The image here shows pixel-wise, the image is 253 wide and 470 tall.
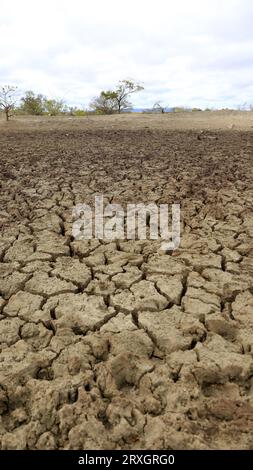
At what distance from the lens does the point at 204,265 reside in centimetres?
305

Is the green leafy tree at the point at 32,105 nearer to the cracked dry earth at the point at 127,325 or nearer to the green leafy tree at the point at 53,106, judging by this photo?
the green leafy tree at the point at 53,106

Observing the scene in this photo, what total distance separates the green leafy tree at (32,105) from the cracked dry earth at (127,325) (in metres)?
15.2

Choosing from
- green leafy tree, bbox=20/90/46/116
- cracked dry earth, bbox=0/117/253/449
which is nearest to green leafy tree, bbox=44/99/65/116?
green leafy tree, bbox=20/90/46/116

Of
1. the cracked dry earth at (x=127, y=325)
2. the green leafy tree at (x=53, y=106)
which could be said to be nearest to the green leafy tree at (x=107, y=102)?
the green leafy tree at (x=53, y=106)

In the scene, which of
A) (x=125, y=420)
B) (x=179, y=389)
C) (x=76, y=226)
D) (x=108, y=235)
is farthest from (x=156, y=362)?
(x=76, y=226)

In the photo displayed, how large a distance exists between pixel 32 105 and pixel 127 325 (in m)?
18.5

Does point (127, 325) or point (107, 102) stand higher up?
point (107, 102)

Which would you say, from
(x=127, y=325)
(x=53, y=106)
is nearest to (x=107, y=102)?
(x=53, y=106)

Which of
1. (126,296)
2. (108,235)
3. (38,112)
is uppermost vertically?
(38,112)

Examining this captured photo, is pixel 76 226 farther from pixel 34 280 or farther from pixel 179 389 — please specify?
pixel 179 389

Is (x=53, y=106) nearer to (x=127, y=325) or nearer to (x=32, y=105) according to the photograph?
(x=32, y=105)

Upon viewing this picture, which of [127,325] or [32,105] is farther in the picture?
[32,105]

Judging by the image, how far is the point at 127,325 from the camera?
2.41m

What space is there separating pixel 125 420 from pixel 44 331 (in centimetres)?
83
